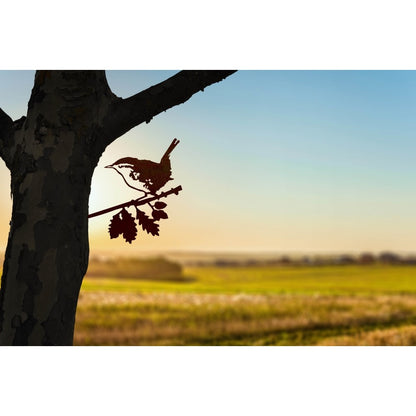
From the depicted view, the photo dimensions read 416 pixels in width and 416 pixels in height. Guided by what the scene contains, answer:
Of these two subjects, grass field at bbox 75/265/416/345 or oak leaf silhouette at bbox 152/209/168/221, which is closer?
oak leaf silhouette at bbox 152/209/168/221

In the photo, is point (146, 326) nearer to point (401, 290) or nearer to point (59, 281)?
point (59, 281)

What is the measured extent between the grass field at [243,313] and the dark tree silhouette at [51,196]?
188 inches

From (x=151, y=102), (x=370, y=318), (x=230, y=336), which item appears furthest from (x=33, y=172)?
(x=370, y=318)

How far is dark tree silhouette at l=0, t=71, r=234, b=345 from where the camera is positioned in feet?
4.27

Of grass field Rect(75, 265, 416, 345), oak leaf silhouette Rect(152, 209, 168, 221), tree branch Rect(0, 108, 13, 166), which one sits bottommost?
grass field Rect(75, 265, 416, 345)

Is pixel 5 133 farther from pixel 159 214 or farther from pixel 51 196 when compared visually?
pixel 159 214

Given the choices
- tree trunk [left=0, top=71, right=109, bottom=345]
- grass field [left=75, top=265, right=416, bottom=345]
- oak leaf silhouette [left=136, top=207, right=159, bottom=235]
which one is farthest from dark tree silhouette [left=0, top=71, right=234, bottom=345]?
grass field [left=75, top=265, right=416, bottom=345]

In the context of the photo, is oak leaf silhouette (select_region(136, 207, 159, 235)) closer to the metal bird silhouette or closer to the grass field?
the metal bird silhouette

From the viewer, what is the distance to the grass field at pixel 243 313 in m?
6.21

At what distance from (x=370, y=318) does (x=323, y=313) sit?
72 centimetres

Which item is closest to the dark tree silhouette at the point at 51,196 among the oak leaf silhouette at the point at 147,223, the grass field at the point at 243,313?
the oak leaf silhouette at the point at 147,223

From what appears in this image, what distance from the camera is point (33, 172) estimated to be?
1.34 metres

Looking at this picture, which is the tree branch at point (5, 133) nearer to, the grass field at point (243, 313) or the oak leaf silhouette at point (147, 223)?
the oak leaf silhouette at point (147, 223)

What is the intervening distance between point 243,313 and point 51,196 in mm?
6831
